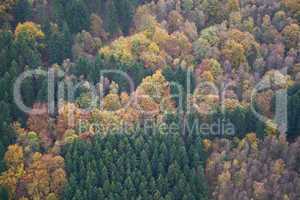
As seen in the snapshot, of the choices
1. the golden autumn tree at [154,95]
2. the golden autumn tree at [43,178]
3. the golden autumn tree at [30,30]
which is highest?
the golden autumn tree at [30,30]

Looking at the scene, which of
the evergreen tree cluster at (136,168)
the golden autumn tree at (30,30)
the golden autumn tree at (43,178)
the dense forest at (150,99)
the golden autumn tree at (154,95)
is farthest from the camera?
the golden autumn tree at (30,30)

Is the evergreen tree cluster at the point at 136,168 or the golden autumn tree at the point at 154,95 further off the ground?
the golden autumn tree at the point at 154,95

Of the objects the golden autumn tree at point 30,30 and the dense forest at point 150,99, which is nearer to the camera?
the dense forest at point 150,99

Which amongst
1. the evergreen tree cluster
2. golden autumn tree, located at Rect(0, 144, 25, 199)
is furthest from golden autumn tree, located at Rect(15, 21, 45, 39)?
the evergreen tree cluster

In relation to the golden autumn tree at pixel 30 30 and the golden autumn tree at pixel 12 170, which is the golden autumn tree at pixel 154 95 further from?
the golden autumn tree at pixel 30 30

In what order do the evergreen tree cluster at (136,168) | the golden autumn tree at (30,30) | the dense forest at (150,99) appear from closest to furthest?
1. the evergreen tree cluster at (136,168)
2. the dense forest at (150,99)
3. the golden autumn tree at (30,30)

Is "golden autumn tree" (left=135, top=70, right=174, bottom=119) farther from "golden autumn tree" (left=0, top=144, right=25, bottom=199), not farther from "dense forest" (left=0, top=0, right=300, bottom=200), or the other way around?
"golden autumn tree" (left=0, top=144, right=25, bottom=199)

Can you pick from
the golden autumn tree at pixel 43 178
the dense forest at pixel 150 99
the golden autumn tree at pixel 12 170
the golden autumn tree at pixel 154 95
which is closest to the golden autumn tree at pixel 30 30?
the dense forest at pixel 150 99

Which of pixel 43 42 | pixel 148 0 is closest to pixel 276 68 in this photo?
pixel 148 0
